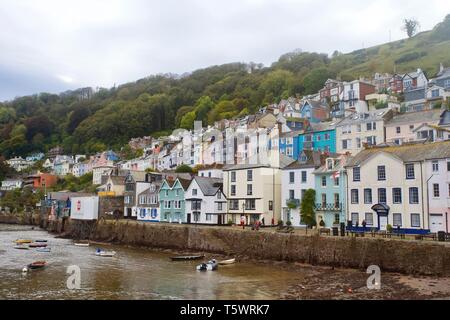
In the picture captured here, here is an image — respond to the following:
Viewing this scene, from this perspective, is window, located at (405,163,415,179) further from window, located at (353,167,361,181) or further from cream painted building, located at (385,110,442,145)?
cream painted building, located at (385,110,442,145)

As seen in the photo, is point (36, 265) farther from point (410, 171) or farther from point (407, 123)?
point (407, 123)

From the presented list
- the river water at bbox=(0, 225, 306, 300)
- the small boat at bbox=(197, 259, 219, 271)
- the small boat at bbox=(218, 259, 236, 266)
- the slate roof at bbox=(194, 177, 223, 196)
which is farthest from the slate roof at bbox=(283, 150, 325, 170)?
the small boat at bbox=(197, 259, 219, 271)

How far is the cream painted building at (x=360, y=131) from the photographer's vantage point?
60.2 meters

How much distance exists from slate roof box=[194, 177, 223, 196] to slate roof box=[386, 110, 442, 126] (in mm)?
23838

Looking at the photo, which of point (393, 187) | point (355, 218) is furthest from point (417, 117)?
point (355, 218)

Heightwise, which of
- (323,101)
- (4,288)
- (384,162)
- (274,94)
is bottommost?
(4,288)

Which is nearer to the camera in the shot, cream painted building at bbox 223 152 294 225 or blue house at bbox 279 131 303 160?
cream painted building at bbox 223 152 294 225

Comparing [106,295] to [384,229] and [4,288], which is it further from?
[384,229]

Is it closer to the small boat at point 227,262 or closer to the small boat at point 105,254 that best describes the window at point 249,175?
the small boat at point 227,262

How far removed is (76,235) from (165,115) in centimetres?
10348

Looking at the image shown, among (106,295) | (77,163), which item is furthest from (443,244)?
(77,163)

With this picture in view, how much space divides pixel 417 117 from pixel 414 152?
20.3m

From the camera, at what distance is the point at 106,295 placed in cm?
2642

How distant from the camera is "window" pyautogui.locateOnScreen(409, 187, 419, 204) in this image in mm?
37250
